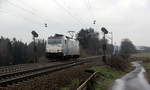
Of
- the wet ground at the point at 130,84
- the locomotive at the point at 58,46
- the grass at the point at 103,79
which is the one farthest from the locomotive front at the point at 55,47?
the wet ground at the point at 130,84

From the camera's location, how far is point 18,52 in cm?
9725

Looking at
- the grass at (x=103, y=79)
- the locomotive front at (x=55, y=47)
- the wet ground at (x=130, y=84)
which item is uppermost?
the locomotive front at (x=55, y=47)

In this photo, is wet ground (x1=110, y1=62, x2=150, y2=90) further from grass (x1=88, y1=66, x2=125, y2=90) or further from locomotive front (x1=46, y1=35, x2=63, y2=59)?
locomotive front (x1=46, y1=35, x2=63, y2=59)

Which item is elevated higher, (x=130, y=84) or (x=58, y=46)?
(x=58, y=46)

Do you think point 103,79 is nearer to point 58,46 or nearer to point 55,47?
point 58,46

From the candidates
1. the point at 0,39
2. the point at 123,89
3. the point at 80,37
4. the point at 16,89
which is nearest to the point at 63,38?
the point at 123,89

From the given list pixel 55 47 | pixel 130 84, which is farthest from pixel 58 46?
pixel 130 84

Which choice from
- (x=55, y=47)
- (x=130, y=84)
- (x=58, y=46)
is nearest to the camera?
(x=130, y=84)

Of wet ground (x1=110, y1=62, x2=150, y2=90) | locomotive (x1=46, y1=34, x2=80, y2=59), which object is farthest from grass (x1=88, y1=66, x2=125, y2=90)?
locomotive (x1=46, y1=34, x2=80, y2=59)

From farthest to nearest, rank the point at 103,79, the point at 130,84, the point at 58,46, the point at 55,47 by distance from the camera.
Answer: the point at 55,47 < the point at 58,46 < the point at 103,79 < the point at 130,84

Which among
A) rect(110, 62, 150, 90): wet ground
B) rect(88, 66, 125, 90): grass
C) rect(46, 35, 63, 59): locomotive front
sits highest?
rect(46, 35, 63, 59): locomotive front

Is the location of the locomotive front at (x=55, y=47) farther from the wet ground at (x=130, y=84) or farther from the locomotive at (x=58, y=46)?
the wet ground at (x=130, y=84)

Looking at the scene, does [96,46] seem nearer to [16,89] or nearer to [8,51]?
[8,51]

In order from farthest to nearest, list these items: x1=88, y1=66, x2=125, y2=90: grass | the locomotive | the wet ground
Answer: the locomotive, the wet ground, x1=88, y1=66, x2=125, y2=90: grass
